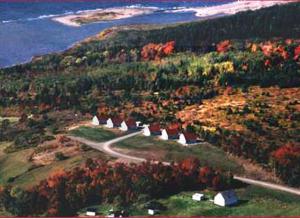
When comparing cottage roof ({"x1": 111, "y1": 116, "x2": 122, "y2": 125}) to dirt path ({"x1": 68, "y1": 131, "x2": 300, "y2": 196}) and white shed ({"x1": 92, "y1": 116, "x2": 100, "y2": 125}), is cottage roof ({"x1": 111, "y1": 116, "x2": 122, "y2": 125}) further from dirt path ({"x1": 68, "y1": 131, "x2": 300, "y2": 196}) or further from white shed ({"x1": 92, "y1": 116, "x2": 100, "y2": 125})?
dirt path ({"x1": 68, "y1": 131, "x2": 300, "y2": 196})

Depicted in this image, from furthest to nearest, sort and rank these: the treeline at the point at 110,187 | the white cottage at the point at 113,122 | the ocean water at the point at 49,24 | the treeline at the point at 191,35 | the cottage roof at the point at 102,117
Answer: the ocean water at the point at 49,24 < the treeline at the point at 191,35 < the cottage roof at the point at 102,117 < the white cottage at the point at 113,122 < the treeline at the point at 110,187

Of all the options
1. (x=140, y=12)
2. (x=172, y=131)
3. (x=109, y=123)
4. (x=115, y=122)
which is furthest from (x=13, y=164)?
(x=140, y=12)

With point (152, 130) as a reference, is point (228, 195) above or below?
below

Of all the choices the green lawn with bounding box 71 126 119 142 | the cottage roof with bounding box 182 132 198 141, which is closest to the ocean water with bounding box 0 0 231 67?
the green lawn with bounding box 71 126 119 142

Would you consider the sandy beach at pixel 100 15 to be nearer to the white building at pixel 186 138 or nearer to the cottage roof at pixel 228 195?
the white building at pixel 186 138

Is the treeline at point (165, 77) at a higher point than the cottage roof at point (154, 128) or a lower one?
higher

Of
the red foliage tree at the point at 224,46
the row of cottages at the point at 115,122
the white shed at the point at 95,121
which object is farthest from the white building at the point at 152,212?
the red foliage tree at the point at 224,46

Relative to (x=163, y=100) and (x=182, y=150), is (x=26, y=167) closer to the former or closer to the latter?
(x=182, y=150)
